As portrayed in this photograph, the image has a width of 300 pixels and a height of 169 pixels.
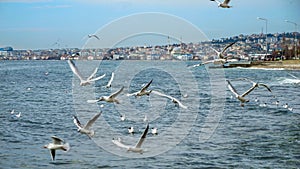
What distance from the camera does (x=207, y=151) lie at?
1756 centimetres

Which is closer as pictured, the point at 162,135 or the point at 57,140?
the point at 57,140

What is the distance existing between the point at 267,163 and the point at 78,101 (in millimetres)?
21049

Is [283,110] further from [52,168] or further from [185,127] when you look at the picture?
[52,168]

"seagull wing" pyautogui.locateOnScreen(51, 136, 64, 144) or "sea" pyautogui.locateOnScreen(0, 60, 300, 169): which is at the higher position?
"seagull wing" pyautogui.locateOnScreen(51, 136, 64, 144)

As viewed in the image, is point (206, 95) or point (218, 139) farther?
point (206, 95)

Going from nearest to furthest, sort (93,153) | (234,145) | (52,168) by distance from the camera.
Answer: (52,168), (93,153), (234,145)

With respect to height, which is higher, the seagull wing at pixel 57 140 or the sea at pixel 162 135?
the seagull wing at pixel 57 140

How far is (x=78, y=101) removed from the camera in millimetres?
35281

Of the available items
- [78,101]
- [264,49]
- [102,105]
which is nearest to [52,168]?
[102,105]

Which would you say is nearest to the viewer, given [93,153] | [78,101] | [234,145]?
[93,153]

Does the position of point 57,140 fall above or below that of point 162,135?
above

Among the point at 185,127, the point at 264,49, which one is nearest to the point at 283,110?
the point at 185,127

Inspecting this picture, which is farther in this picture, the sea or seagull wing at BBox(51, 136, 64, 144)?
the sea

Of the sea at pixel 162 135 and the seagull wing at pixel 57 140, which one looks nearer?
the seagull wing at pixel 57 140
